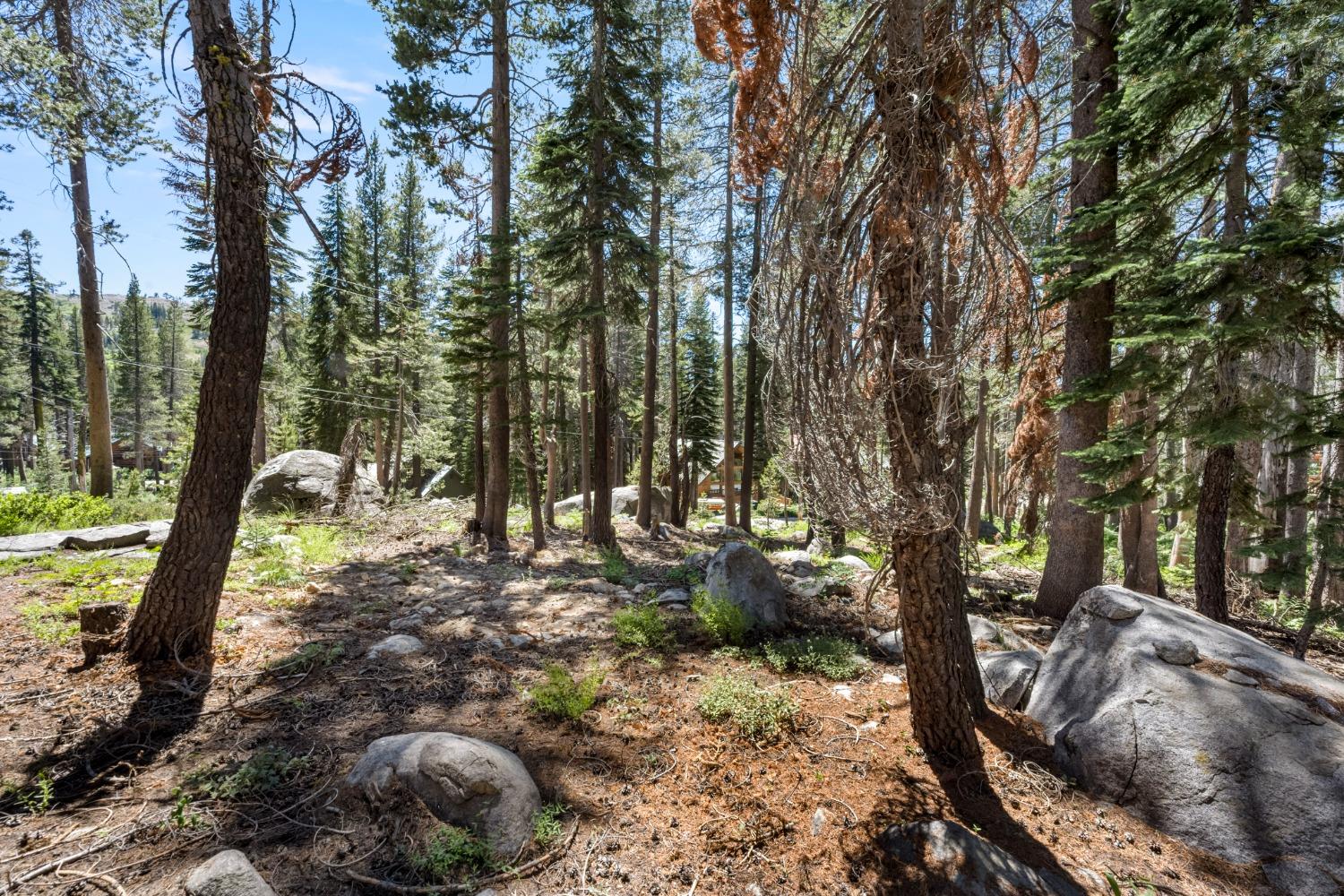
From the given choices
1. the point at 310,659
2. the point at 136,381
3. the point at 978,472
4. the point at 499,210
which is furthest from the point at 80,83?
the point at 136,381

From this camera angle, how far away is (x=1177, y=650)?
372 centimetres

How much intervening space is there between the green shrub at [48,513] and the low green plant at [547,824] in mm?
12331

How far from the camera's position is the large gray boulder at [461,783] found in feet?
9.37

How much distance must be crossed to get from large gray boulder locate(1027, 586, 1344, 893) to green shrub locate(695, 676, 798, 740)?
6.29 ft

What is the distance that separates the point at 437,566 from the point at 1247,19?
1185 cm

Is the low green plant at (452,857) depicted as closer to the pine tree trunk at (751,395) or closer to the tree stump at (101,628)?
A: the tree stump at (101,628)

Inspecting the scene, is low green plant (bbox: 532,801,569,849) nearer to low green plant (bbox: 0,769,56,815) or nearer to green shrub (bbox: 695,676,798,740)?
green shrub (bbox: 695,676,798,740)

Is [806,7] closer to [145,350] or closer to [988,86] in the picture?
[988,86]

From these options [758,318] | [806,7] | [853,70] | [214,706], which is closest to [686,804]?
[758,318]

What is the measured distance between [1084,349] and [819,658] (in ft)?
16.6

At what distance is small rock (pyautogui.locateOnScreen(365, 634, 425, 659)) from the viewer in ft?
16.1

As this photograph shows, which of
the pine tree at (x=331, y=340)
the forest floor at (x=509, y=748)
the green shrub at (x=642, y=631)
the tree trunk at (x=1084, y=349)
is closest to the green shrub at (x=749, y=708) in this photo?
the forest floor at (x=509, y=748)

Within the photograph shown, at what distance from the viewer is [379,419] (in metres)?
21.4

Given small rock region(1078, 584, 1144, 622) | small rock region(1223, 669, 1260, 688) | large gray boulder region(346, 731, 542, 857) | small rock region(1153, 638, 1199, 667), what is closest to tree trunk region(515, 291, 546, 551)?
large gray boulder region(346, 731, 542, 857)
